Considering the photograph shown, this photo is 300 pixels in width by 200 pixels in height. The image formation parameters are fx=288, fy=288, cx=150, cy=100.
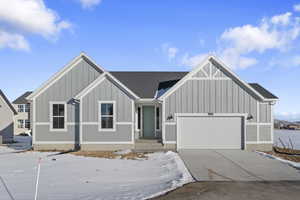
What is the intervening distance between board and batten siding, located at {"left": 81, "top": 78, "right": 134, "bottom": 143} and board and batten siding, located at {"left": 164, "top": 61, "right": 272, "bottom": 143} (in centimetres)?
257

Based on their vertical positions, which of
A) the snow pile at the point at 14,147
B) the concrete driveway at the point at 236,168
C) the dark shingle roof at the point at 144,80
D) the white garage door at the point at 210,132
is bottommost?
the snow pile at the point at 14,147

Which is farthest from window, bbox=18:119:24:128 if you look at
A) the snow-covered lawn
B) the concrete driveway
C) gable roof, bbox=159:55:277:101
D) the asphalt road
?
the asphalt road

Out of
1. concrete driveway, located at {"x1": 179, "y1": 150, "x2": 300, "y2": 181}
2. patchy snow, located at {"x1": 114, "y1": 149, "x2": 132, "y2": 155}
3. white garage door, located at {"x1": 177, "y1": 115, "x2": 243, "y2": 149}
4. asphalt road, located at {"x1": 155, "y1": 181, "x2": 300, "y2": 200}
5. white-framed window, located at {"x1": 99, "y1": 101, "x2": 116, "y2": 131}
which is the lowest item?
patchy snow, located at {"x1": 114, "y1": 149, "x2": 132, "y2": 155}

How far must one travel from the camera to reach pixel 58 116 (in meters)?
18.0

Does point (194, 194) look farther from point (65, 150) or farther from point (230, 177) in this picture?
point (65, 150)

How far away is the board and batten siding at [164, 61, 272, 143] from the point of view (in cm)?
1752

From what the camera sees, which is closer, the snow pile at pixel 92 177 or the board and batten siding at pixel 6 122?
the snow pile at pixel 92 177

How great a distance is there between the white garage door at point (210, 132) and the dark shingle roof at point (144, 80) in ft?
11.3

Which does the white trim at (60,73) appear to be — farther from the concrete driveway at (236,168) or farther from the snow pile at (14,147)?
the concrete driveway at (236,168)

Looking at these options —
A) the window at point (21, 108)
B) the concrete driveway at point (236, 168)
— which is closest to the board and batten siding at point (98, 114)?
the concrete driveway at point (236, 168)

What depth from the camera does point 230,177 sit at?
392 inches

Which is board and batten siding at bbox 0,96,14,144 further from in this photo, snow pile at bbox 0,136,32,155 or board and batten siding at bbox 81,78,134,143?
board and batten siding at bbox 81,78,134,143

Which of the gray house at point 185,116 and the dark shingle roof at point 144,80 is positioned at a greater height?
the dark shingle roof at point 144,80

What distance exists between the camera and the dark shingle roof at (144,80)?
66.2ft
